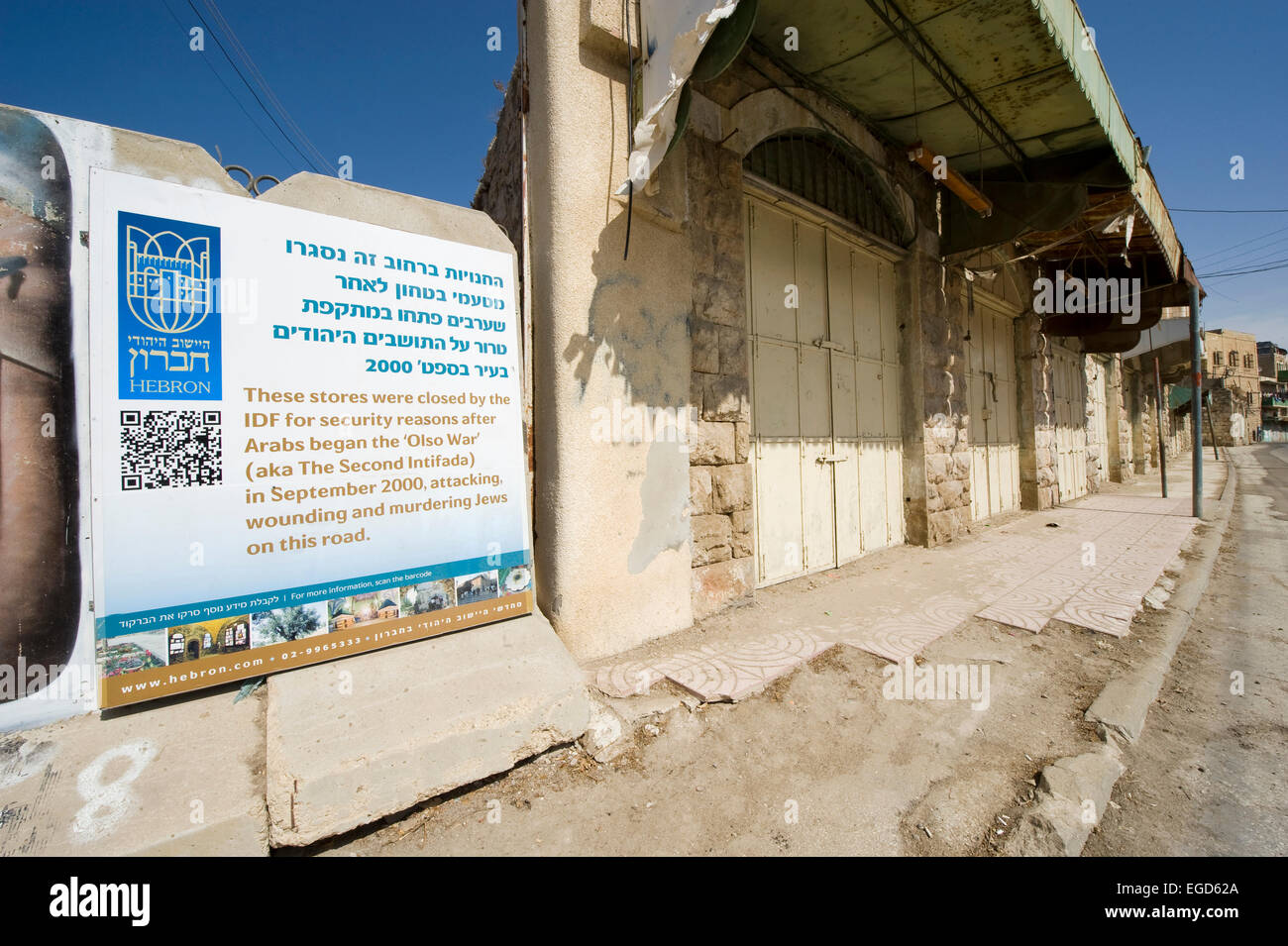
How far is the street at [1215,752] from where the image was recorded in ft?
6.04

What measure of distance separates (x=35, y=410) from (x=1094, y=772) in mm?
4425

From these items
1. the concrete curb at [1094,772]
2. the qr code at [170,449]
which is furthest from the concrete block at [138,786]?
the concrete curb at [1094,772]

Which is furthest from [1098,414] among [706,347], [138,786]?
[138,786]

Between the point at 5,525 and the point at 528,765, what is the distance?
218 centimetres

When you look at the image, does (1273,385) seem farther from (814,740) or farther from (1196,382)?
(814,740)

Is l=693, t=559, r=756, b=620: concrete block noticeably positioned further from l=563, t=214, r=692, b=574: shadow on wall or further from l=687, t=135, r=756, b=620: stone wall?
l=563, t=214, r=692, b=574: shadow on wall

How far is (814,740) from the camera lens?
7.97 feet

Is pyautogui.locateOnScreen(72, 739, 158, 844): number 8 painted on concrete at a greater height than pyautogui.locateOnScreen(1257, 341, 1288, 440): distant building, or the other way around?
pyautogui.locateOnScreen(1257, 341, 1288, 440): distant building

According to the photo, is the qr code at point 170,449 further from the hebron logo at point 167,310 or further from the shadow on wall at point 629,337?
the shadow on wall at point 629,337

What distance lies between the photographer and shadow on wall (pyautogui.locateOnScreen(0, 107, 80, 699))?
1.89 meters

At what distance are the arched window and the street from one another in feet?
14.9

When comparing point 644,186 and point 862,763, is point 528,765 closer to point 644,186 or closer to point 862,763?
point 862,763
